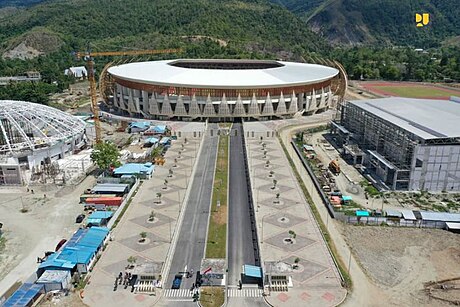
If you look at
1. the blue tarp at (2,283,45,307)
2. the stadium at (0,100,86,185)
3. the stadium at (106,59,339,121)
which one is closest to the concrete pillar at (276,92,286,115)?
the stadium at (106,59,339,121)

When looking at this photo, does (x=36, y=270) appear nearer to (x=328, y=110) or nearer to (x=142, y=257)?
(x=142, y=257)

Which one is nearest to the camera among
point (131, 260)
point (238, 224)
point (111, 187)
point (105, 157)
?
point (131, 260)

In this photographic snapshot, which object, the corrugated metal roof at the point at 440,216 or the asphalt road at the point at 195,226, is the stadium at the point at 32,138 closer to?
the asphalt road at the point at 195,226

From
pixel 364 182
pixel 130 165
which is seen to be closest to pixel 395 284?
pixel 364 182

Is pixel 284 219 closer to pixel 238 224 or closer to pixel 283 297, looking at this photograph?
pixel 238 224

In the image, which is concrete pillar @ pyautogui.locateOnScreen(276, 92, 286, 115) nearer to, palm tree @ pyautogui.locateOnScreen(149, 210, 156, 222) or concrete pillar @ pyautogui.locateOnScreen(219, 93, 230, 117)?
concrete pillar @ pyautogui.locateOnScreen(219, 93, 230, 117)

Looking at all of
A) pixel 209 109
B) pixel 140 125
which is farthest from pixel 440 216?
pixel 140 125
